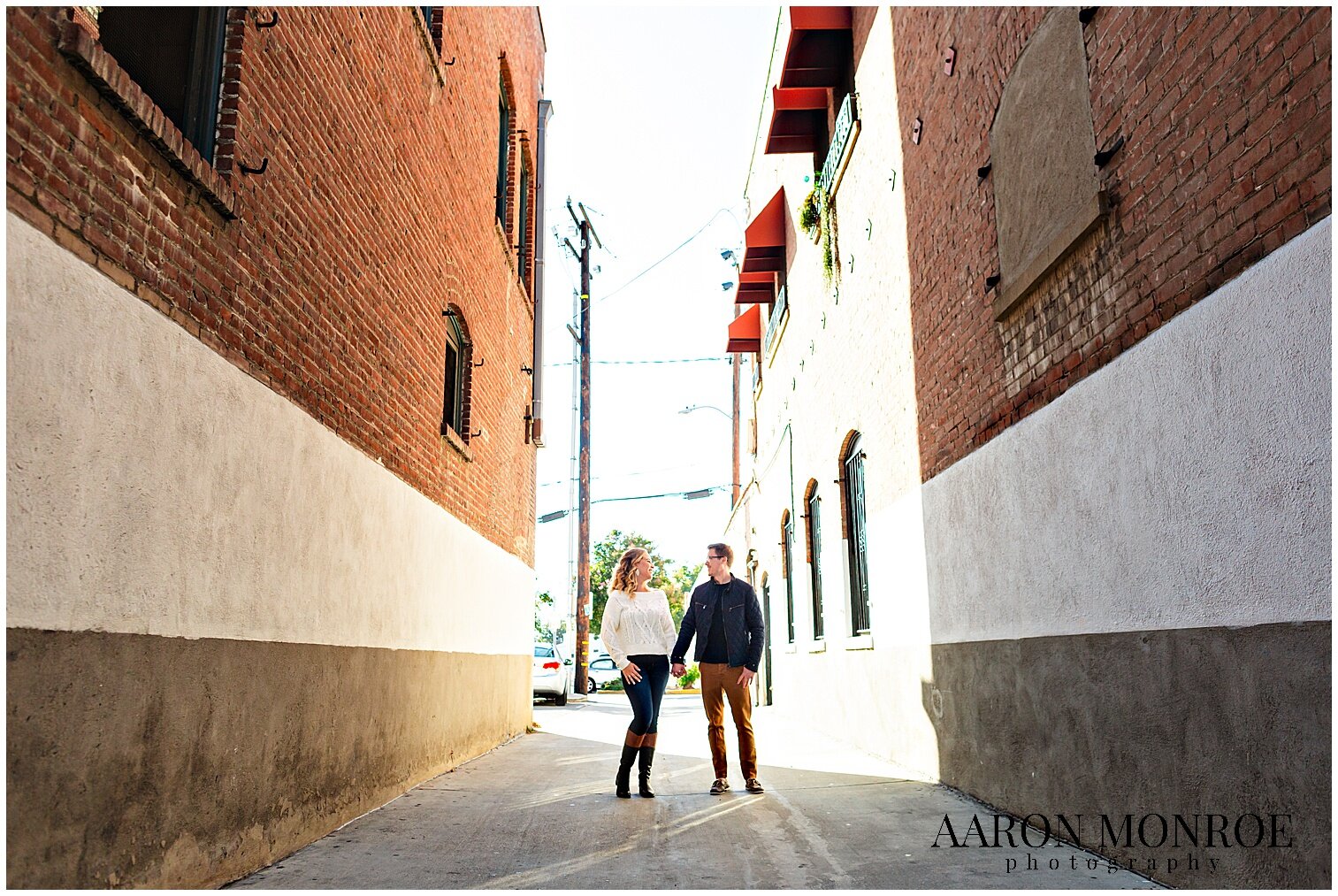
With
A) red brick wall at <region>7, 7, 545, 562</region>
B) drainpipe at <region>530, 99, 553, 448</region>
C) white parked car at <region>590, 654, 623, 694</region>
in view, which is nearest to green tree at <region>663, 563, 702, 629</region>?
white parked car at <region>590, 654, 623, 694</region>

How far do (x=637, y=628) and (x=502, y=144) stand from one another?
8479mm

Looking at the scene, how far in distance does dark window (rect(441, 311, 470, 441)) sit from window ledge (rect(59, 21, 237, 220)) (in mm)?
5440

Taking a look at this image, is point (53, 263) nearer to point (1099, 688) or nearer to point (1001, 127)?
point (1099, 688)

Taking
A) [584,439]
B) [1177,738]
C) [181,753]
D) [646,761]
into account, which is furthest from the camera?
[584,439]

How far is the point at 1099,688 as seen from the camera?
5.02 meters

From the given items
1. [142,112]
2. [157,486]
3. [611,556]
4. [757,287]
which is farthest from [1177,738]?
[611,556]

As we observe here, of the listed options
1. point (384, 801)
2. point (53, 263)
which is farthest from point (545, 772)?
point (53, 263)

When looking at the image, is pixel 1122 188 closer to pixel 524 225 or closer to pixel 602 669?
pixel 524 225

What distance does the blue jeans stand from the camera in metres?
7.22

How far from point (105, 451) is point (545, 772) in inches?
242

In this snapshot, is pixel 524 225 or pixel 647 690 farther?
pixel 524 225

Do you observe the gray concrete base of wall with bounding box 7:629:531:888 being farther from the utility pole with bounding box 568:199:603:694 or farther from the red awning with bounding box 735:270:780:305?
the utility pole with bounding box 568:199:603:694

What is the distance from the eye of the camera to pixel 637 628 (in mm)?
7328

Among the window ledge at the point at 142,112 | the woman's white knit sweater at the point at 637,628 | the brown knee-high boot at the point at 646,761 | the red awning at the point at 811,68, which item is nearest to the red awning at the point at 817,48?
the red awning at the point at 811,68
